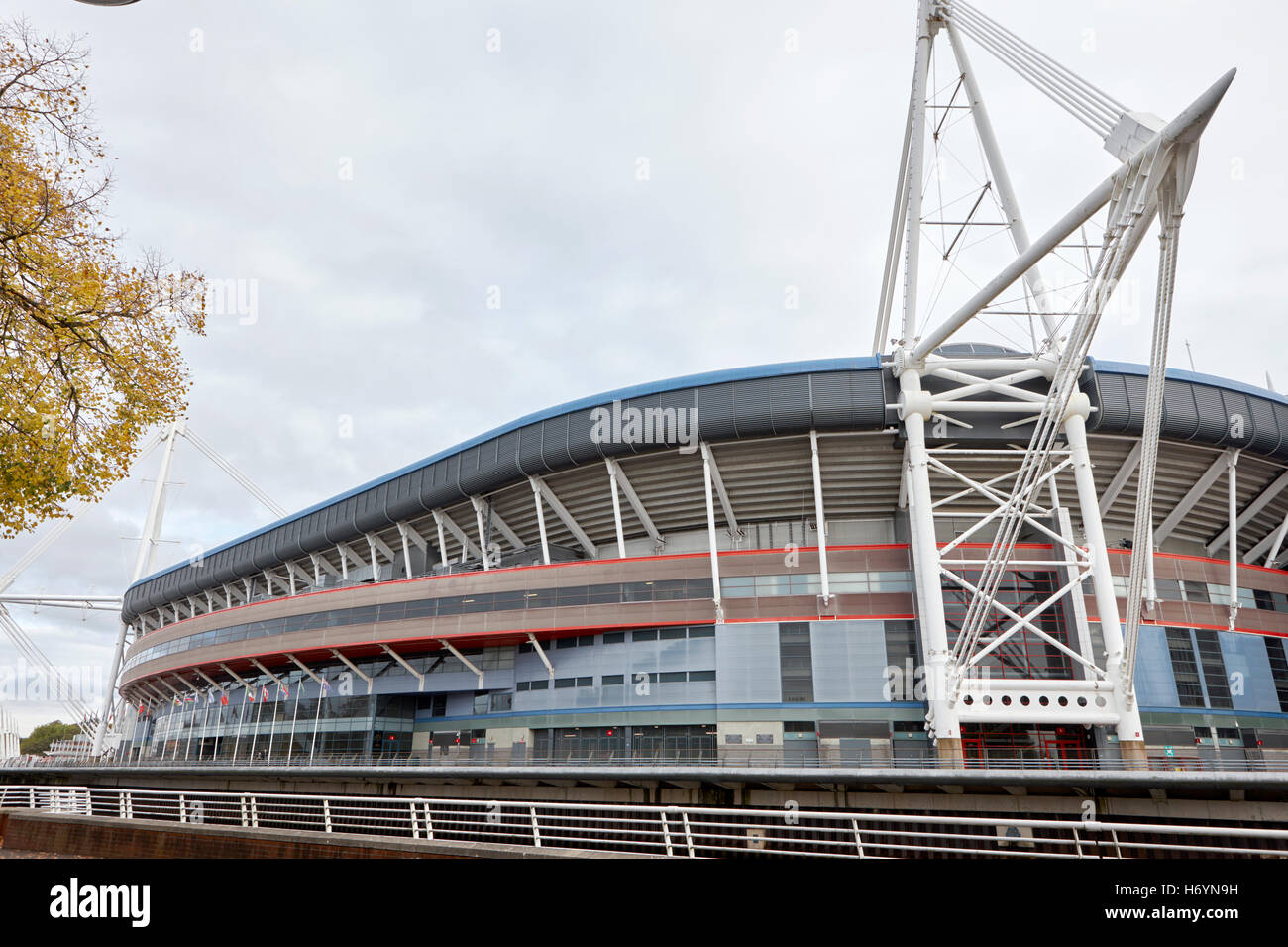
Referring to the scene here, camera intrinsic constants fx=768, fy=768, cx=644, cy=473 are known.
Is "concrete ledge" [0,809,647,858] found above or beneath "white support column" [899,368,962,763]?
beneath

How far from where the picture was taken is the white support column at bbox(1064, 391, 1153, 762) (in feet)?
92.0

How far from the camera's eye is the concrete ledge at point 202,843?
13.2 m

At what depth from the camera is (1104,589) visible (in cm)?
3011

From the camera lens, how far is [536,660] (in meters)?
40.9

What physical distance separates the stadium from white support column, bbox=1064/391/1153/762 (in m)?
0.18

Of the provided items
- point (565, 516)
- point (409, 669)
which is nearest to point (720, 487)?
point (565, 516)

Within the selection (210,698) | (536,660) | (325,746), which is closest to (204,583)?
(210,698)

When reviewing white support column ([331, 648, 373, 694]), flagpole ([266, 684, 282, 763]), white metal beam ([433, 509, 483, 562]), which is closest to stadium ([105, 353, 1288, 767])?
white support column ([331, 648, 373, 694])

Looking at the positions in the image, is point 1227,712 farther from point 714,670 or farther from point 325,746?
point 325,746

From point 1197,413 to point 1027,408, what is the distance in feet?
29.7

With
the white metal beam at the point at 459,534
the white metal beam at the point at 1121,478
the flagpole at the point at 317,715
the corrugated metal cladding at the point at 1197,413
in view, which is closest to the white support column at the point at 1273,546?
the corrugated metal cladding at the point at 1197,413

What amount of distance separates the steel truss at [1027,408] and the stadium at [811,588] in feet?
0.94

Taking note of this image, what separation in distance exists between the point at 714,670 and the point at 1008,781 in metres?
17.9

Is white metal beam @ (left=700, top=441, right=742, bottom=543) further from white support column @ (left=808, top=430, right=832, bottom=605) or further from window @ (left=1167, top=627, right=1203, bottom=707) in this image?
window @ (left=1167, top=627, right=1203, bottom=707)
